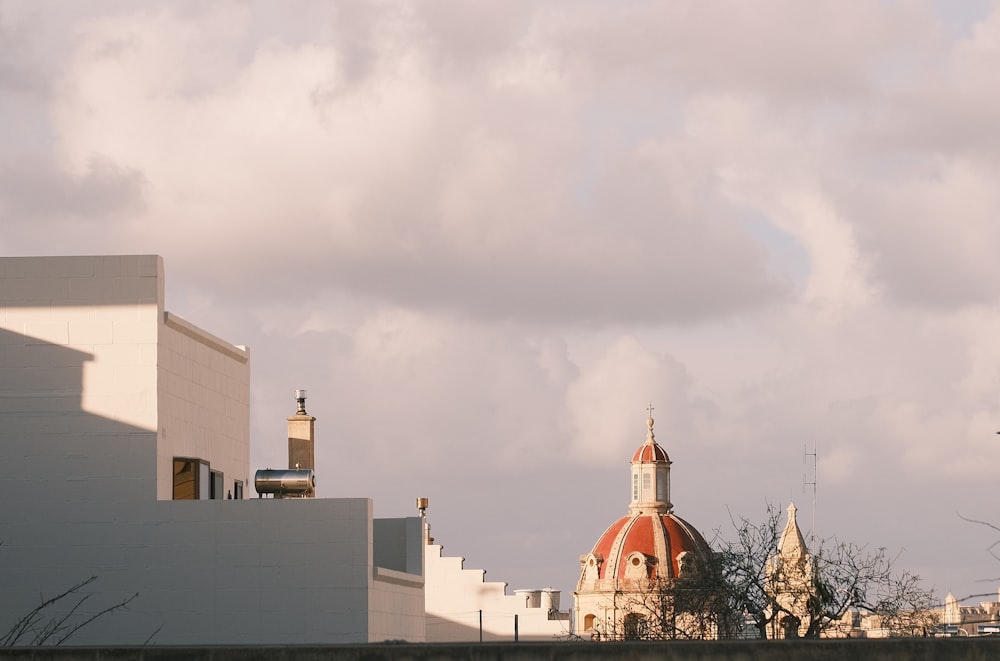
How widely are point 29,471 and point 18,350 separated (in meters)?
2.15

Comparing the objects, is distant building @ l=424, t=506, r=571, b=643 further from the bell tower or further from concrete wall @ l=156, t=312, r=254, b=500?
the bell tower

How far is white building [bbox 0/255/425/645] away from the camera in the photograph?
28.6m

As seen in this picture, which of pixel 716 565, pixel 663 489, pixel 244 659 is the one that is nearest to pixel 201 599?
pixel 716 565

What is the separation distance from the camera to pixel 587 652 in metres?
13.5

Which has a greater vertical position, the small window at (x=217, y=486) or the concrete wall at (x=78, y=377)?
the concrete wall at (x=78, y=377)

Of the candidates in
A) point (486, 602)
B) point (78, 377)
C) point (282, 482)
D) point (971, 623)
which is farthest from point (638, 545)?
point (971, 623)

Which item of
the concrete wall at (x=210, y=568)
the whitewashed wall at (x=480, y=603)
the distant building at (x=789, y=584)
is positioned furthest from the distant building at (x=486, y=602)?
the concrete wall at (x=210, y=568)

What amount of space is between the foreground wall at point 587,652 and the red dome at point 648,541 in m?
107

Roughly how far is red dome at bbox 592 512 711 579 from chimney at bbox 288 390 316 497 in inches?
3269

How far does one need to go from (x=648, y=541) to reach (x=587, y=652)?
363ft

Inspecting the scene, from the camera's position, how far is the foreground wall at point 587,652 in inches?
524

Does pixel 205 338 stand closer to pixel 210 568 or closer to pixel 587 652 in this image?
pixel 210 568

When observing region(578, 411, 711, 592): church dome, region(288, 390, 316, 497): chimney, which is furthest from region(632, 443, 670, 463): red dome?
region(288, 390, 316, 497): chimney

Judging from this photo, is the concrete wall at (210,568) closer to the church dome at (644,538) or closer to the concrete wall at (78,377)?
the concrete wall at (78,377)
